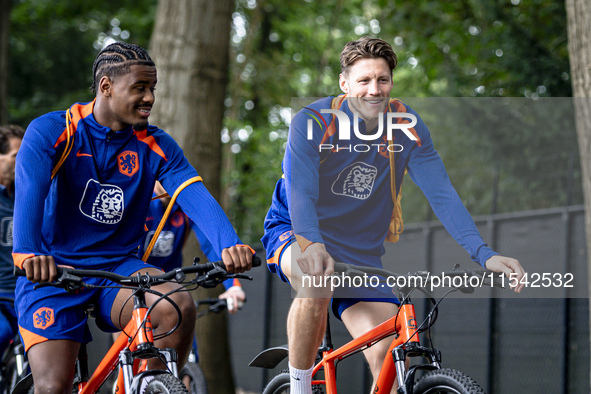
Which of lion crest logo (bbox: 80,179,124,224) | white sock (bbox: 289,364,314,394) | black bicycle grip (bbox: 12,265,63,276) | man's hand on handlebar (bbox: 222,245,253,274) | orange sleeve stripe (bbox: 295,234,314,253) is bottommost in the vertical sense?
white sock (bbox: 289,364,314,394)

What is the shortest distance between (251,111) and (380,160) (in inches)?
702

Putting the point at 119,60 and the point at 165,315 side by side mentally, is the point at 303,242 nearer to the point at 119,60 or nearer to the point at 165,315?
the point at 165,315

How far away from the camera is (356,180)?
3883mm

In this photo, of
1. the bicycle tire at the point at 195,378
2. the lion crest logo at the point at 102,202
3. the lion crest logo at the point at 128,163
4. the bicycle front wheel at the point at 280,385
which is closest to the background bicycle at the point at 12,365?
the bicycle tire at the point at 195,378

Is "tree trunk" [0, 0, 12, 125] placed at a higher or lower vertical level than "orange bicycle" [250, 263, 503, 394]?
higher

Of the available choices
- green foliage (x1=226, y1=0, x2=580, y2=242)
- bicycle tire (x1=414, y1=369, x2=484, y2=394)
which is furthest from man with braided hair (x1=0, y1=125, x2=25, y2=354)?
bicycle tire (x1=414, y1=369, x2=484, y2=394)

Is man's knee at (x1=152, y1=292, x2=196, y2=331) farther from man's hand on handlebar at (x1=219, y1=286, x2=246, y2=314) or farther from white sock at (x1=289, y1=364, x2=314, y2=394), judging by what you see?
man's hand on handlebar at (x1=219, y1=286, x2=246, y2=314)

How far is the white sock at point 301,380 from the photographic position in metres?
4.07

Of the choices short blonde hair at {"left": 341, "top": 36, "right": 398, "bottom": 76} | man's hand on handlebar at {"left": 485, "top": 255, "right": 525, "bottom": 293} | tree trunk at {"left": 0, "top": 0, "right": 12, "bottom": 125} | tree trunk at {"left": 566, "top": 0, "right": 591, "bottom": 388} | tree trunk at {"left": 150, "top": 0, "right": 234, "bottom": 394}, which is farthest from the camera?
tree trunk at {"left": 0, "top": 0, "right": 12, "bottom": 125}

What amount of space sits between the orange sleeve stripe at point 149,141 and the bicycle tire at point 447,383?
A: 1711 mm

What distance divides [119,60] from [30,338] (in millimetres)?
1405

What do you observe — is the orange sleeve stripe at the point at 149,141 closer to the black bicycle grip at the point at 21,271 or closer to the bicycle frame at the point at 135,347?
the bicycle frame at the point at 135,347

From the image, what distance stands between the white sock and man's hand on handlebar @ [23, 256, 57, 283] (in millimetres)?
1425

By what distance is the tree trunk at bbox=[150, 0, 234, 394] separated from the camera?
23.4ft
